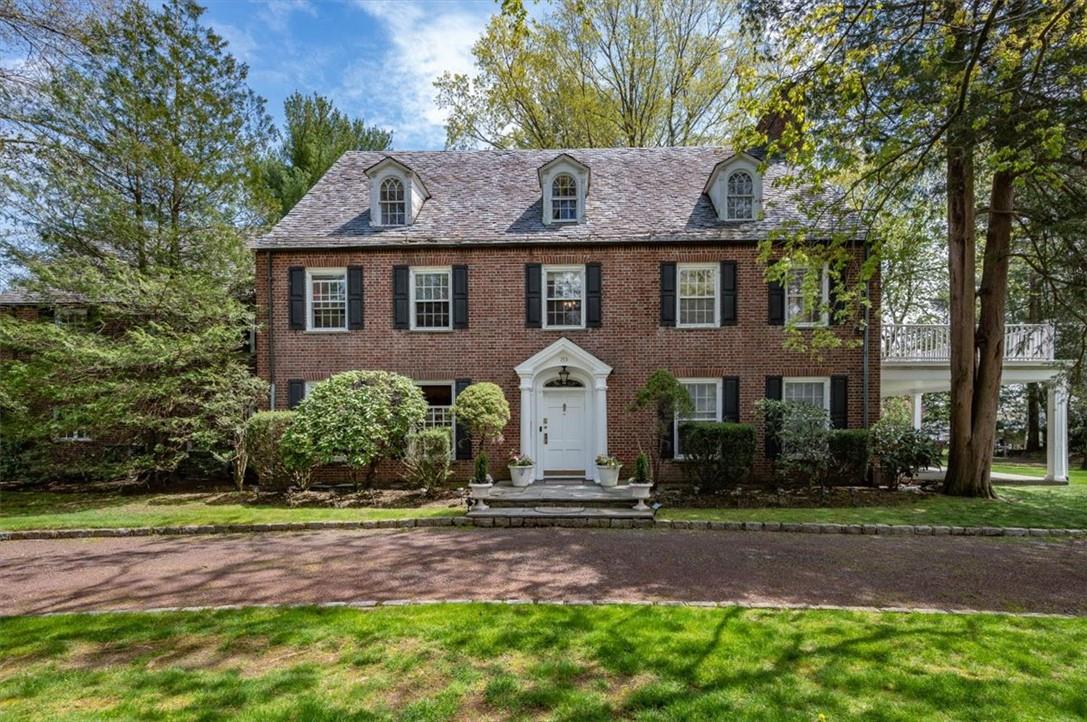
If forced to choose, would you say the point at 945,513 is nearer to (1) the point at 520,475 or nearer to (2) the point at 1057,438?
(2) the point at 1057,438

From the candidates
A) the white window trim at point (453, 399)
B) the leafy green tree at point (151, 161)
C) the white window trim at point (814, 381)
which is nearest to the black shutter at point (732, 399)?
the white window trim at point (814, 381)

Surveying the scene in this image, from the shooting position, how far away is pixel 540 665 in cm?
403

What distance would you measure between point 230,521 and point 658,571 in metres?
7.08

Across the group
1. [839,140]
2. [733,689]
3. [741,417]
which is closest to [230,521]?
[733,689]

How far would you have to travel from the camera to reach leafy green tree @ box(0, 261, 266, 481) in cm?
1149

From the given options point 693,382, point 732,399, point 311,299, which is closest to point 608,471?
point 693,382

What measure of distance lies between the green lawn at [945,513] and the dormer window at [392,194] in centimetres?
916

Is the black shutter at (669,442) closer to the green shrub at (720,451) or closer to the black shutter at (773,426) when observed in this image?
the green shrub at (720,451)

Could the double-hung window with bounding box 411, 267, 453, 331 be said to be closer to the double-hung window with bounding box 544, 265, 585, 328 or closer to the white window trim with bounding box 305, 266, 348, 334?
the white window trim with bounding box 305, 266, 348, 334

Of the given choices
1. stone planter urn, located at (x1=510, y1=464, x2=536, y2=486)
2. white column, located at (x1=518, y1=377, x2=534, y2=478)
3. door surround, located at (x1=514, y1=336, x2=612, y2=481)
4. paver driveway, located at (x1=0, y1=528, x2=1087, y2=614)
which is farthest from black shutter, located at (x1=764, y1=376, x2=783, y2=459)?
stone planter urn, located at (x1=510, y1=464, x2=536, y2=486)

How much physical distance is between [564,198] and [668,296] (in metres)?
3.48

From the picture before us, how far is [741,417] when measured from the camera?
1270 centimetres

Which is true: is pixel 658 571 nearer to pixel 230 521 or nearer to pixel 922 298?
pixel 230 521

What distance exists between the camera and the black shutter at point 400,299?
Result: 13.0 metres
